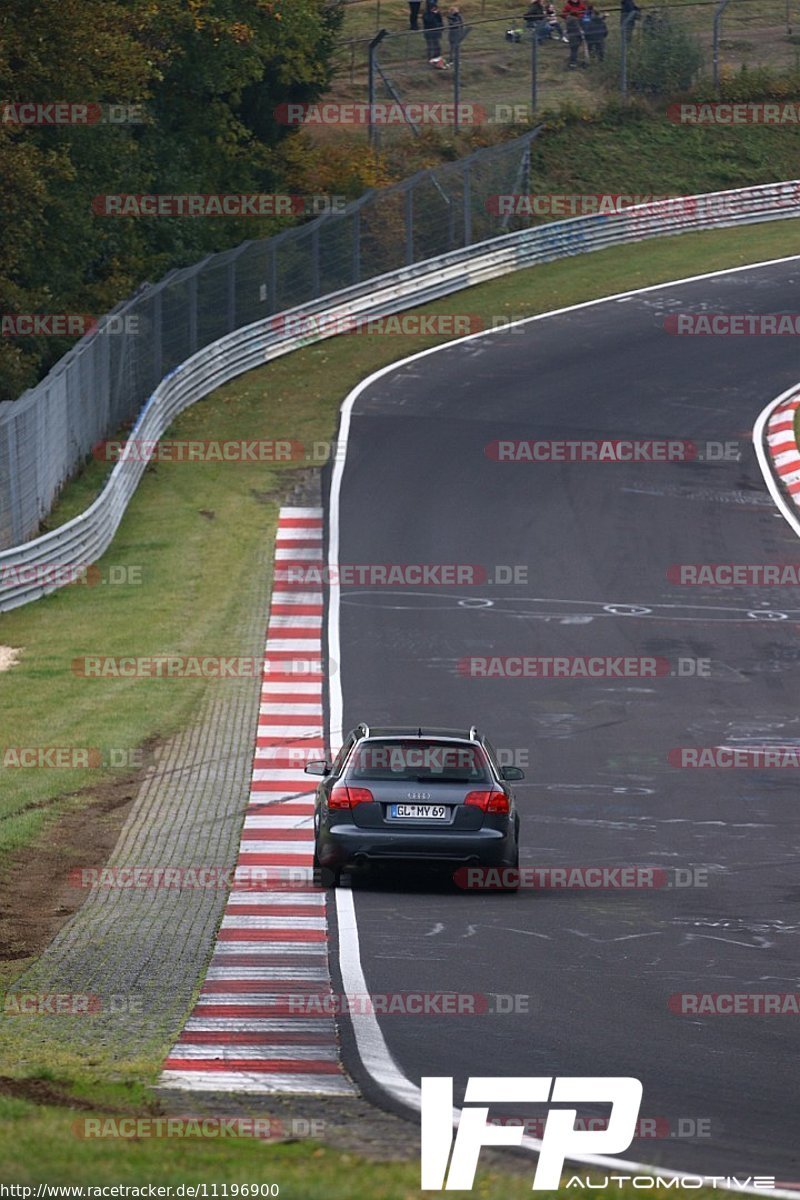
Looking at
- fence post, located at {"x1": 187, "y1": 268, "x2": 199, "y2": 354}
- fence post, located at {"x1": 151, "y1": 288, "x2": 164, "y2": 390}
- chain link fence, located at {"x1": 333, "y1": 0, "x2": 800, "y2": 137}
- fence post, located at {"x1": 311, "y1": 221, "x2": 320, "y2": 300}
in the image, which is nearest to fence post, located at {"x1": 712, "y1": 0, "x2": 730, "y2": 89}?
chain link fence, located at {"x1": 333, "y1": 0, "x2": 800, "y2": 137}

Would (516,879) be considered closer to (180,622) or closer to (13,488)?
(180,622)

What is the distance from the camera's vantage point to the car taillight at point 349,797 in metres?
14.5

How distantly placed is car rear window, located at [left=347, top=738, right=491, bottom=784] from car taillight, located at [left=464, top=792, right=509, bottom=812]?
6.9 inches

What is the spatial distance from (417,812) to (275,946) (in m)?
2.05

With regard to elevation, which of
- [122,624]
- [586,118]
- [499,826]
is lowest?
[122,624]

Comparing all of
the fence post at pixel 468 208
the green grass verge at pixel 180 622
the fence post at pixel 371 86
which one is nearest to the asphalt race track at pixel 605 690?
the green grass verge at pixel 180 622

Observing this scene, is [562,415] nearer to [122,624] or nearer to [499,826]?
[122,624]

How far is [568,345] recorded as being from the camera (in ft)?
141

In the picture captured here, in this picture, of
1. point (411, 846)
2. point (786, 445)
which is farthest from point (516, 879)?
point (786, 445)

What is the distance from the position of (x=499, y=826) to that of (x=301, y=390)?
1062 inches

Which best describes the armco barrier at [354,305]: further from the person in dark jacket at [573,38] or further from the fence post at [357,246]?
the person in dark jacket at [573,38]

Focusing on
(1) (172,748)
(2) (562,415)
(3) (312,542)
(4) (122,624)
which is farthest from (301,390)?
(1) (172,748)

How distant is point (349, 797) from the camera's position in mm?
14539

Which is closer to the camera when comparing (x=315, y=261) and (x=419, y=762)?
(x=419, y=762)
